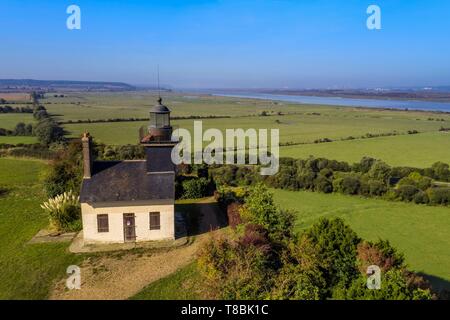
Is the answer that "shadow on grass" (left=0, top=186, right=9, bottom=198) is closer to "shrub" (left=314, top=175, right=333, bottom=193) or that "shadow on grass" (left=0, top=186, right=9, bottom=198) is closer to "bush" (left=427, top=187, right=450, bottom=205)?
"shrub" (left=314, top=175, right=333, bottom=193)


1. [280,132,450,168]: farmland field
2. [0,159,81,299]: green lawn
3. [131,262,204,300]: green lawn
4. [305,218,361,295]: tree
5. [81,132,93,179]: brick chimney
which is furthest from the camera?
[280,132,450,168]: farmland field

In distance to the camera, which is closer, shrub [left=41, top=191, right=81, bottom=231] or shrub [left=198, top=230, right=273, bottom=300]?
shrub [left=198, top=230, right=273, bottom=300]

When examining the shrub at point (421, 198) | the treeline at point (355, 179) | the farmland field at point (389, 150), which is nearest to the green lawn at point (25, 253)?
the treeline at point (355, 179)

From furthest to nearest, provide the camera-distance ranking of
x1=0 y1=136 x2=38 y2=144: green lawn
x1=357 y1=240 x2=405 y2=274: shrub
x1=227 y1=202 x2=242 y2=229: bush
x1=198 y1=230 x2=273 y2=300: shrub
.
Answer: x1=0 y1=136 x2=38 y2=144: green lawn < x1=227 y1=202 x2=242 y2=229: bush < x1=357 y1=240 x2=405 y2=274: shrub < x1=198 y1=230 x2=273 y2=300: shrub

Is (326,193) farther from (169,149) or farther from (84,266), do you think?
(84,266)

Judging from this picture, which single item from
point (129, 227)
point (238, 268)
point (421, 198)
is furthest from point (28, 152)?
point (421, 198)

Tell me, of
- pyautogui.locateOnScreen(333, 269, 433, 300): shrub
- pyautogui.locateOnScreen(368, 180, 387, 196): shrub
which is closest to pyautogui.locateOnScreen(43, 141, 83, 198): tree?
A: pyautogui.locateOnScreen(333, 269, 433, 300): shrub
